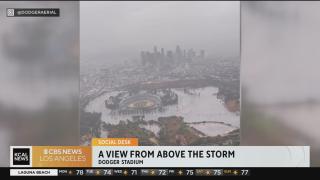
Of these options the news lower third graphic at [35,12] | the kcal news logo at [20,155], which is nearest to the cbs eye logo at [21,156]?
the kcal news logo at [20,155]

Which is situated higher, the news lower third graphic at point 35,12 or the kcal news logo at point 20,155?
the news lower third graphic at point 35,12

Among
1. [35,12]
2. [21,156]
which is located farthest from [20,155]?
[35,12]

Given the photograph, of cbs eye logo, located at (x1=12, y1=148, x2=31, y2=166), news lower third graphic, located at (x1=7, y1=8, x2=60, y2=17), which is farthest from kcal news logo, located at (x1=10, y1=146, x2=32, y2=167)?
news lower third graphic, located at (x1=7, y1=8, x2=60, y2=17)

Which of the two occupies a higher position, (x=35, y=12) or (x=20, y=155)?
(x=35, y=12)

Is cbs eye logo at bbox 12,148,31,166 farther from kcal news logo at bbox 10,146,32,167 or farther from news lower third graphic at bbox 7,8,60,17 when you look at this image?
news lower third graphic at bbox 7,8,60,17

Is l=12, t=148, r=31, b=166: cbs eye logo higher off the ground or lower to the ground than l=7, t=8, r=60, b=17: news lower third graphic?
lower

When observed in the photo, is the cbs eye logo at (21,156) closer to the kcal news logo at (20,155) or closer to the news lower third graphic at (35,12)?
the kcal news logo at (20,155)

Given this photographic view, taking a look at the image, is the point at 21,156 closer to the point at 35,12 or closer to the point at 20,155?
the point at 20,155
